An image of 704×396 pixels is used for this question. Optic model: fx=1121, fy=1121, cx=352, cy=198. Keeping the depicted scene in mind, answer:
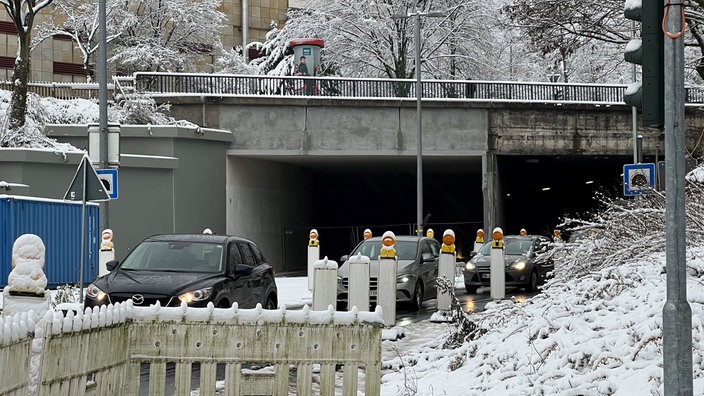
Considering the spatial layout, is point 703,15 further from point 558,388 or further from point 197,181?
A: point 197,181

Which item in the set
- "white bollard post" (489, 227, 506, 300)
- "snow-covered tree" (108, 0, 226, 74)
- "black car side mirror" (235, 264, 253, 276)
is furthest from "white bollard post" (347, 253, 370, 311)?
"snow-covered tree" (108, 0, 226, 74)

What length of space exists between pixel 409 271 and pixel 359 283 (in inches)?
180

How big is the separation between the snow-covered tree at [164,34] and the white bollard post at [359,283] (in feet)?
130

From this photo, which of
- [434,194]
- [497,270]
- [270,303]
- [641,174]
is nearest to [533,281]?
[497,270]

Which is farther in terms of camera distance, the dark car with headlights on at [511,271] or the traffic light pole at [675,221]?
the dark car with headlights on at [511,271]

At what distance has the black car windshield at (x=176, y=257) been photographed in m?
15.4

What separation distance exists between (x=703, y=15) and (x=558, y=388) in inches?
589

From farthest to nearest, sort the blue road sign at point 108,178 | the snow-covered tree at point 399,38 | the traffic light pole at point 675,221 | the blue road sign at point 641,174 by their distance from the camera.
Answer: the snow-covered tree at point 399,38, the blue road sign at point 641,174, the blue road sign at point 108,178, the traffic light pole at point 675,221

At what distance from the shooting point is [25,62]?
117ft

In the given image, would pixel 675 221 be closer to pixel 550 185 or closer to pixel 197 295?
pixel 197 295

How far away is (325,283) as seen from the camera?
678 inches

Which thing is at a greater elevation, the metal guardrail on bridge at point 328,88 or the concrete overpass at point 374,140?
the metal guardrail on bridge at point 328,88

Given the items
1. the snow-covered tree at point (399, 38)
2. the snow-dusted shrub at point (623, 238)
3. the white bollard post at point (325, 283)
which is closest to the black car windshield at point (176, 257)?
the white bollard post at point (325, 283)

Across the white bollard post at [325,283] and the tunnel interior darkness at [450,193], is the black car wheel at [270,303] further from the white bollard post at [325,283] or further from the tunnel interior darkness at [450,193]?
the tunnel interior darkness at [450,193]
